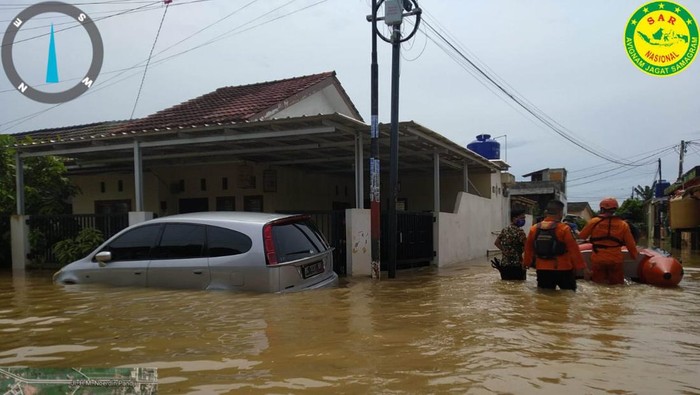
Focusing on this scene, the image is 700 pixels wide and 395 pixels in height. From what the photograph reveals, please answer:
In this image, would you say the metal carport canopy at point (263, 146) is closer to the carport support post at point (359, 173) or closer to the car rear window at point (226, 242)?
the carport support post at point (359, 173)

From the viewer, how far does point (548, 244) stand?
7.54 metres

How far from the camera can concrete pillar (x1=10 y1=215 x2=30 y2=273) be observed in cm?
1312

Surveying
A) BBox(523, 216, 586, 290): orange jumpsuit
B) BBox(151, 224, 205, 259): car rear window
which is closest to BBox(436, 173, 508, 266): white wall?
BBox(523, 216, 586, 290): orange jumpsuit

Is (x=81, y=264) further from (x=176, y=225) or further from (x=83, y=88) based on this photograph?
(x=83, y=88)

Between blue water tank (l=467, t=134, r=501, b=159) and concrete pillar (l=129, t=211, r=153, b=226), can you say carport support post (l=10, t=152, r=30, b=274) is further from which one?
blue water tank (l=467, t=134, r=501, b=159)

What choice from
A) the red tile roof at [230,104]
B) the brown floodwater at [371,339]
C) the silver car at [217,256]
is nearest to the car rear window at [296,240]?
the silver car at [217,256]

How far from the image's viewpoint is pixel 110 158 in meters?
14.1

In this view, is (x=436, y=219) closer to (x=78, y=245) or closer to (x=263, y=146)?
(x=263, y=146)

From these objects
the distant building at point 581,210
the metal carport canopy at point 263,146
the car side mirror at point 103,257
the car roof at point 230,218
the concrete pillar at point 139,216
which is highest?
the metal carport canopy at point 263,146

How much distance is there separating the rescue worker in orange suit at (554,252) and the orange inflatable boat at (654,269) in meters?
1.50

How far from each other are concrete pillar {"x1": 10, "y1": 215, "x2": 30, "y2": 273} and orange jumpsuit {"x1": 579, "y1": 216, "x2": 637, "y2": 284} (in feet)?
40.5

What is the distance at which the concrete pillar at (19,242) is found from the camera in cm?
1312

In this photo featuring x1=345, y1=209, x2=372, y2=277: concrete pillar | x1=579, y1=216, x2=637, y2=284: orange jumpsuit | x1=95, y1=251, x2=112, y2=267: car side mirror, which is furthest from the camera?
x1=345, y1=209, x2=372, y2=277: concrete pillar

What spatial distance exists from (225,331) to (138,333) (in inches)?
32.7
